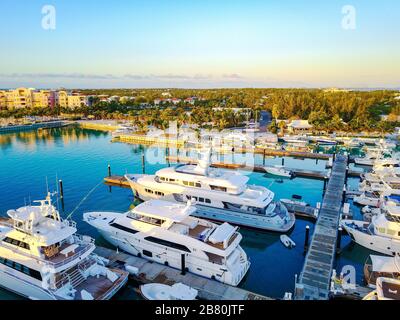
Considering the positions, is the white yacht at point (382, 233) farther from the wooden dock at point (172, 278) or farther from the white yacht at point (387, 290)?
the wooden dock at point (172, 278)

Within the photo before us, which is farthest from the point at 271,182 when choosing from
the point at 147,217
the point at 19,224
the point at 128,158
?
the point at 19,224

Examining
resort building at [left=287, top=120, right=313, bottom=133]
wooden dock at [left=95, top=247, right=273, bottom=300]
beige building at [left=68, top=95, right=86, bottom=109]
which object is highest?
→ beige building at [left=68, top=95, right=86, bottom=109]

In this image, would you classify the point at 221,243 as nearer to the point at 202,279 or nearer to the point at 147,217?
the point at 202,279

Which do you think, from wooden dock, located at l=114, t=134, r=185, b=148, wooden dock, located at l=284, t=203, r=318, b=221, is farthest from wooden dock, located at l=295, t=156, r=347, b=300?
wooden dock, located at l=114, t=134, r=185, b=148

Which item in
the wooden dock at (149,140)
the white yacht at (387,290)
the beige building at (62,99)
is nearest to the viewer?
the white yacht at (387,290)

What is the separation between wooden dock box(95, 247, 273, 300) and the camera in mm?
16422

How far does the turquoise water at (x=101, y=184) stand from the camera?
67.1 feet

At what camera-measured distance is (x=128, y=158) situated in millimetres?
51656

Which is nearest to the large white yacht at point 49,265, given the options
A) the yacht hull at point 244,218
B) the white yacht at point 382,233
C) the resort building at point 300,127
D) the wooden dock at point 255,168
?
the yacht hull at point 244,218

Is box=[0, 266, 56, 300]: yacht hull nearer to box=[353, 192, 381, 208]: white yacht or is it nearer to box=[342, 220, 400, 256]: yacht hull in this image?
box=[342, 220, 400, 256]: yacht hull

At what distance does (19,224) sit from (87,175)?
23.7m

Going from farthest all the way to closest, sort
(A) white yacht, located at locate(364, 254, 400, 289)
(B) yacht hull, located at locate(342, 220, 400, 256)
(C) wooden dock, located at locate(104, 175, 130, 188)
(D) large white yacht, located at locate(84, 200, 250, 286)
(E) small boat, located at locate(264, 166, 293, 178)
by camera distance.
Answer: (E) small boat, located at locate(264, 166, 293, 178) < (C) wooden dock, located at locate(104, 175, 130, 188) < (B) yacht hull, located at locate(342, 220, 400, 256) < (D) large white yacht, located at locate(84, 200, 250, 286) < (A) white yacht, located at locate(364, 254, 400, 289)

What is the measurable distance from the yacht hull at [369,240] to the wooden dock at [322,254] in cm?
108

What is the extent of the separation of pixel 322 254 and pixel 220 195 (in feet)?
29.7
